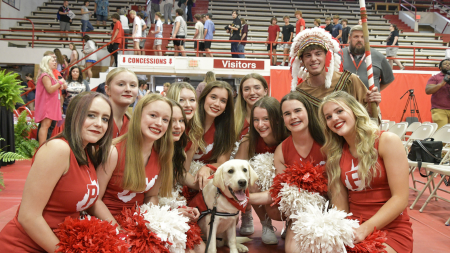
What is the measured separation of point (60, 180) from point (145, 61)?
10.2 m

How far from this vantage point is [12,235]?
1691mm

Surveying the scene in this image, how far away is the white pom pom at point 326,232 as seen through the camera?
2016 mm

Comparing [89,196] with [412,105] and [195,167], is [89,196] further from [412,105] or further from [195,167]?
[412,105]

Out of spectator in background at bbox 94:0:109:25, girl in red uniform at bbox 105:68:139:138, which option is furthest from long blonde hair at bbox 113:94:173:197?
spectator in background at bbox 94:0:109:25

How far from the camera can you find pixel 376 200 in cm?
221

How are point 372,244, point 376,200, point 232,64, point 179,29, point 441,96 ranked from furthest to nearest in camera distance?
point 179,29 < point 232,64 < point 441,96 < point 376,200 < point 372,244

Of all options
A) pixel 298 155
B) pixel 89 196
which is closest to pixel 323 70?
pixel 298 155

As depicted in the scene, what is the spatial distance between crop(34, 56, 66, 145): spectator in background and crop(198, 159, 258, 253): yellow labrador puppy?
3.95 meters

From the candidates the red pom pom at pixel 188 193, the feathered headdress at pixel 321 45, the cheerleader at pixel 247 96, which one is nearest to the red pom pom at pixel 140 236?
the red pom pom at pixel 188 193

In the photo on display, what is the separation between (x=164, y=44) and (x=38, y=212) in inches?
514

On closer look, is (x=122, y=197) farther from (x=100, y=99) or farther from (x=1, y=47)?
(x=1, y=47)

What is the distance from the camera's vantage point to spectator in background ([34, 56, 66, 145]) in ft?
17.4

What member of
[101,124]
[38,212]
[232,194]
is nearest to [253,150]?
[232,194]

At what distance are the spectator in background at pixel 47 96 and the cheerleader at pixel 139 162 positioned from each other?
373 cm
